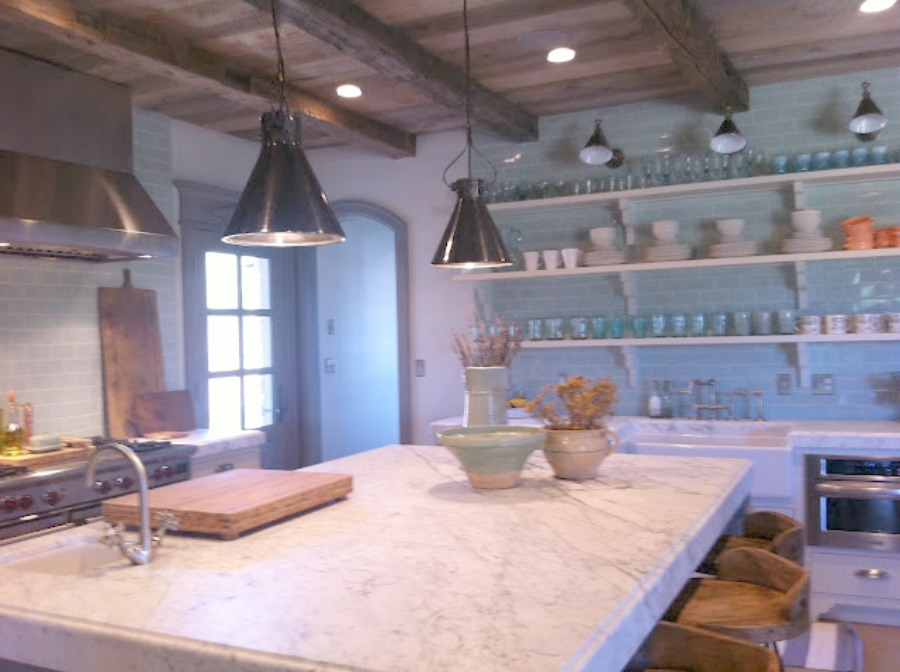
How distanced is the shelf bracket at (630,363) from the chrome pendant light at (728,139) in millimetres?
1215

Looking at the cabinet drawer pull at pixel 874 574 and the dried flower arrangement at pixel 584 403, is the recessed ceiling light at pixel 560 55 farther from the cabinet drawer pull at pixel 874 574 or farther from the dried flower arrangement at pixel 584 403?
the cabinet drawer pull at pixel 874 574

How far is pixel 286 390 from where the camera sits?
230 inches

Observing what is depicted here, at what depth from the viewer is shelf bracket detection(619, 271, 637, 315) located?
191 inches

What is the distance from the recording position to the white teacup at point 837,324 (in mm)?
4289

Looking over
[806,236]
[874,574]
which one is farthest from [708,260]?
[874,574]

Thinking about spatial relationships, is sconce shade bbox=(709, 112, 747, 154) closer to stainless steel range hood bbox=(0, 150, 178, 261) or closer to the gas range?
stainless steel range hood bbox=(0, 150, 178, 261)

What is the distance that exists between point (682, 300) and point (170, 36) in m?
3.04

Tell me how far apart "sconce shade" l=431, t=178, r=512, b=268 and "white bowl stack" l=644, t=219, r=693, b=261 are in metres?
1.88

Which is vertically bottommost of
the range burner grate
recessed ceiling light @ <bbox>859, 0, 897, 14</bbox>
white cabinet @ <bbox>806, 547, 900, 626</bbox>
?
white cabinet @ <bbox>806, 547, 900, 626</bbox>

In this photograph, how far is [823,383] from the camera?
4.50m

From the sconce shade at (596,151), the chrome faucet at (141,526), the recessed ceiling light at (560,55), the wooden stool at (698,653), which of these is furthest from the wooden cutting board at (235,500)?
the sconce shade at (596,151)

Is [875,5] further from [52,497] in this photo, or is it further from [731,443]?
[52,497]

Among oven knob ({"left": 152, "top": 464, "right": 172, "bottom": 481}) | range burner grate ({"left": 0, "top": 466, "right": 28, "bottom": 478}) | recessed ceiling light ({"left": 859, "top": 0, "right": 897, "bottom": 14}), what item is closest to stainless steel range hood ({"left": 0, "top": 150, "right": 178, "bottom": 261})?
range burner grate ({"left": 0, "top": 466, "right": 28, "bottom": 478})

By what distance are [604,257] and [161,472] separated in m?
2.63
